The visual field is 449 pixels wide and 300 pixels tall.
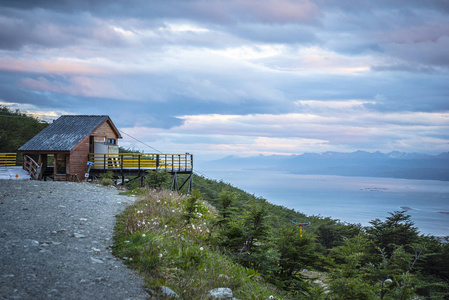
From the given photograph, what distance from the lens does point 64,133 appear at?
30.2 metres

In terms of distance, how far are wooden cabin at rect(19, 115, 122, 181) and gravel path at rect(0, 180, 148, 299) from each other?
1653 cm

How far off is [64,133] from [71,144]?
252 cm

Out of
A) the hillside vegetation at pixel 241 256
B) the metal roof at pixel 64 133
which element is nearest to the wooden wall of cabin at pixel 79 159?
the metal roof at pixel 64 133

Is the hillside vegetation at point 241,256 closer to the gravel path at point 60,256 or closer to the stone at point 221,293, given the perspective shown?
the stone at point 221,293

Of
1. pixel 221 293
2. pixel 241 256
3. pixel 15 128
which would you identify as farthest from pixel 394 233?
pixel 15 128

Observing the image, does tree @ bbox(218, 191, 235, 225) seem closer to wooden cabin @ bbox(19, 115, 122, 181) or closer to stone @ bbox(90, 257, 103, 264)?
stone @ bbox(90, 257, 103, 264)

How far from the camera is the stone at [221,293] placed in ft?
20.4

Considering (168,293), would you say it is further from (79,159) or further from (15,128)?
(15,128)

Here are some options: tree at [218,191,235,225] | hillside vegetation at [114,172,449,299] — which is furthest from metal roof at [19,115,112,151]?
tree at [218,191,235,225]

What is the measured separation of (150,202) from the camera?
523 inches

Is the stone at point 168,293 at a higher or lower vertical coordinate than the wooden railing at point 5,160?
lower

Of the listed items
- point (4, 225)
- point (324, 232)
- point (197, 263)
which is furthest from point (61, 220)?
point (324, 232)

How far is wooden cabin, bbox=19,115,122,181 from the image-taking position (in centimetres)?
2847

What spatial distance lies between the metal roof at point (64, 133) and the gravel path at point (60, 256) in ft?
55.9
